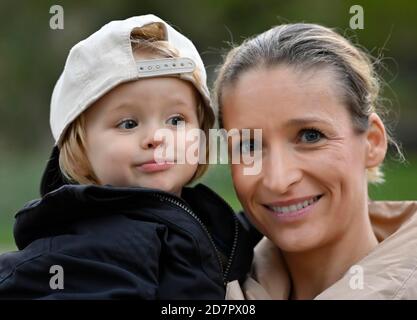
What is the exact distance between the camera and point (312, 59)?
1.79 m

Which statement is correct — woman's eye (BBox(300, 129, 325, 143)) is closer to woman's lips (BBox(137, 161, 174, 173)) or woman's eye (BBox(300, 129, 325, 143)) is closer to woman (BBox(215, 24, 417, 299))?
woman (BBox(215, 24, 417, 299))

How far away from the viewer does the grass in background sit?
8.62 m

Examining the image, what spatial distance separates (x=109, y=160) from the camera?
5.75 ft

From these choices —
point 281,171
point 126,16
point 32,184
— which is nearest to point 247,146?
point 281,171

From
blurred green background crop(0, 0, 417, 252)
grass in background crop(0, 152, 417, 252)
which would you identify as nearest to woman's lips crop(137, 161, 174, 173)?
grass in background crop(0, 152, 417, 252)

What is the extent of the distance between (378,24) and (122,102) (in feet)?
43.3

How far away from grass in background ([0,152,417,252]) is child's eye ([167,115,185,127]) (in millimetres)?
5838

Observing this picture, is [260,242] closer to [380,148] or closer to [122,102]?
[380,148]

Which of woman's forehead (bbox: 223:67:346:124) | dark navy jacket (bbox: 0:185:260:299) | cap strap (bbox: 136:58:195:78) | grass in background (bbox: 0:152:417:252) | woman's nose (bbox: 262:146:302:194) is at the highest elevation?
cap strap (bbox: 136:58:195:78)

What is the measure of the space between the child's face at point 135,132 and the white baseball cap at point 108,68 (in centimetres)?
3

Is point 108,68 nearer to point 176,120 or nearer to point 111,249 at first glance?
point 176,120

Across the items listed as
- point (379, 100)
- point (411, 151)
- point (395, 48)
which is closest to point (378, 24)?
point (395, 48)

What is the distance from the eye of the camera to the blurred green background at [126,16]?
1238cm
